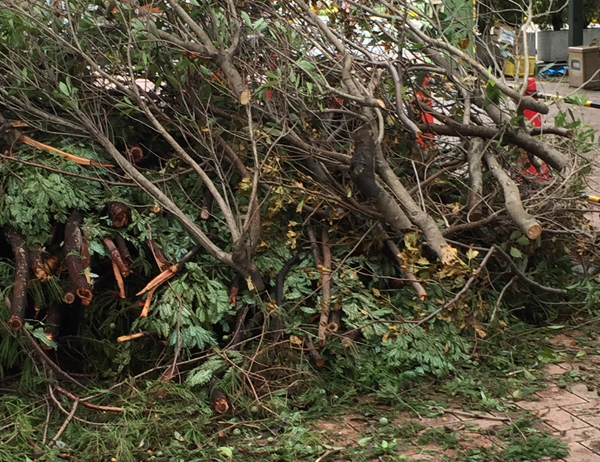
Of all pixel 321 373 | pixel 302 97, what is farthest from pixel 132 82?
pixel 321 373

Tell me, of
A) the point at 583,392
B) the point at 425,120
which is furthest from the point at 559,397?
the point at 425,120

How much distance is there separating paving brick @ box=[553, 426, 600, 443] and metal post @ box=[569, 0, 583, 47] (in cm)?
1801

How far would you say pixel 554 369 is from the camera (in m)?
5.02

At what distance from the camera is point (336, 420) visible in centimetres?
445

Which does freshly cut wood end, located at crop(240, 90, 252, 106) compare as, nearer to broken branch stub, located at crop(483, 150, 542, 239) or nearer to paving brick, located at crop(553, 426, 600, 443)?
broken branch stub, located at crop(483, 150, 542, 239)

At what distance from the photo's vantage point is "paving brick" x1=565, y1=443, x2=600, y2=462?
3908mm

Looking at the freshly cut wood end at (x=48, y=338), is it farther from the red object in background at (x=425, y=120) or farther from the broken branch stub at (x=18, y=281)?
the red object in background at (x=425, y=120)

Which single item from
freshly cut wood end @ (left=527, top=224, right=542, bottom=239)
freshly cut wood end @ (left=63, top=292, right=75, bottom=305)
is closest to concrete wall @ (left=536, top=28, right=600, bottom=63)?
freshly cut wood end @ (left=527, top=224, right=542, bottom=239)

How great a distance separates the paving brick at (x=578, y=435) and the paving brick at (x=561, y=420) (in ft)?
0.13

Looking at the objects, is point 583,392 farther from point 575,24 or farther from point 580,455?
point 575,24

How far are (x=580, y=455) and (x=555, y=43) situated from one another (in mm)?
22127

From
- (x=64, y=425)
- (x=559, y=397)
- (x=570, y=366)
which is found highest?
(x=64, y=425)

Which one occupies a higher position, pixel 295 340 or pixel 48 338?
pixel 48 338

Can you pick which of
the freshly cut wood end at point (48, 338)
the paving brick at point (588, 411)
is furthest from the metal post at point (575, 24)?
the freshly cut wood end at point (48, 338)
